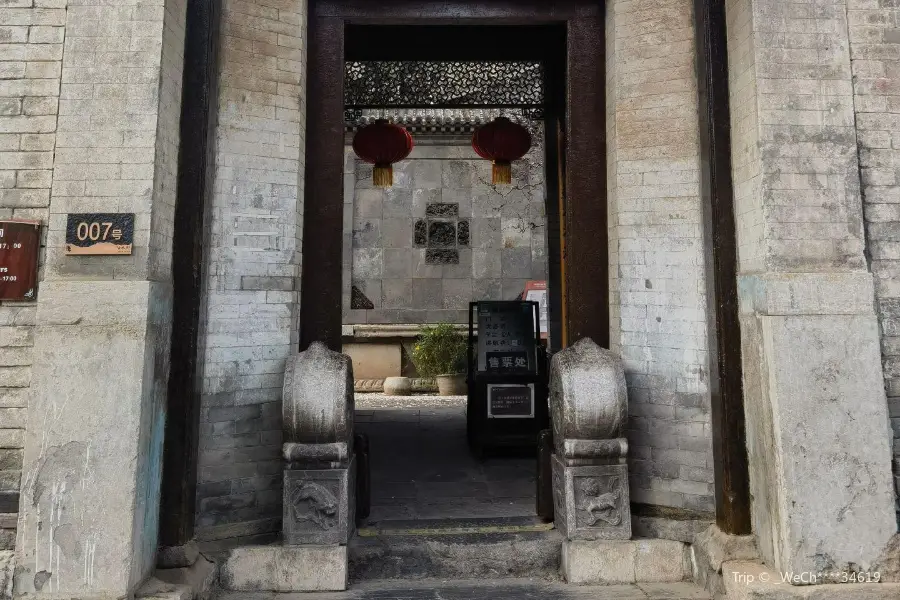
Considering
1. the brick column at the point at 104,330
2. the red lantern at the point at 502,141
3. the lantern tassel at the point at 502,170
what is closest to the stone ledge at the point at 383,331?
the lantern tassel at the point at 502,170

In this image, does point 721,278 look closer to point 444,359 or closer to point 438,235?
point 444,359

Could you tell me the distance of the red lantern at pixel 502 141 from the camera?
6438 mm

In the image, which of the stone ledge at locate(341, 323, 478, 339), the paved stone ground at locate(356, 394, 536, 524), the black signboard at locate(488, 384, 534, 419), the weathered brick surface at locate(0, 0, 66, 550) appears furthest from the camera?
the stone ledge at locate(341, 323, 478, 339)

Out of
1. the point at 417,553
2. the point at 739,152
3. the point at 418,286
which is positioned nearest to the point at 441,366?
the point at 418,286

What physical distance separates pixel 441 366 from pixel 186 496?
7607mm

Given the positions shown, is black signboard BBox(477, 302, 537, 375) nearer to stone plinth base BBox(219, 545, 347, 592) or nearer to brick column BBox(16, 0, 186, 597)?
stone plinth base BBox(219, 545, 347, 592)

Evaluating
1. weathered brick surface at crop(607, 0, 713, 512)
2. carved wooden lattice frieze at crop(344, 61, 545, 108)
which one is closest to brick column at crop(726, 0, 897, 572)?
weathered brick surface at crop(607, 0, 713, 512)

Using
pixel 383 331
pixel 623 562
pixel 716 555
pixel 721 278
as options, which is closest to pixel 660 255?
pixel 721 278

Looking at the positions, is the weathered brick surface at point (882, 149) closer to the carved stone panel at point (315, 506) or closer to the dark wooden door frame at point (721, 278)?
the dark wooden door frame at point (721, 278)

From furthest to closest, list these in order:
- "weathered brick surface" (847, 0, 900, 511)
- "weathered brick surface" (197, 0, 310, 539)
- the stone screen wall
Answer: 1. the stone screen wall
2. "weathered brick surface" (197, 0, 310, 539)
3. "weathered brick surface" (847, 0, 900, 511)

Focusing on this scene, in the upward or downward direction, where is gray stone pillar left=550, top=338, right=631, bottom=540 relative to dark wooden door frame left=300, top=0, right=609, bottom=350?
downward

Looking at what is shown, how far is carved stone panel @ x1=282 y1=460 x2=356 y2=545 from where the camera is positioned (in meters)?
3.58

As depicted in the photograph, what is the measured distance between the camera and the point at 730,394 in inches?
144

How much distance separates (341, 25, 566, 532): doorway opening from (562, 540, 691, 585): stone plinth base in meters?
0.48
